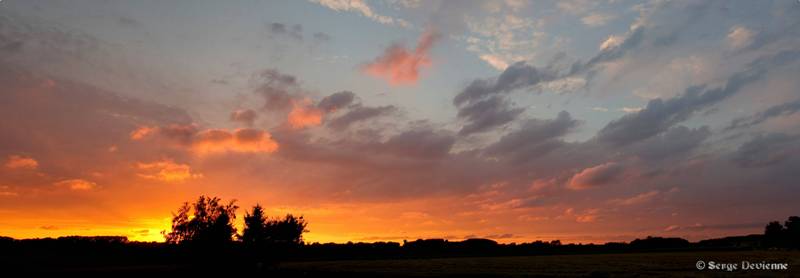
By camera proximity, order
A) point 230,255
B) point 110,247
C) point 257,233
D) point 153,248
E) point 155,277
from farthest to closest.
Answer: point 110,247 < point 153,248 < point 257,233 < point 230,255 < point 155,277

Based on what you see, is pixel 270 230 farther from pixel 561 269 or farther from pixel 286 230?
pixel 561 269

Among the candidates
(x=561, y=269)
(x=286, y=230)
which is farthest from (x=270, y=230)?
(x=561, y=269)

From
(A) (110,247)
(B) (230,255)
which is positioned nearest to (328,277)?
(B) (230,255)

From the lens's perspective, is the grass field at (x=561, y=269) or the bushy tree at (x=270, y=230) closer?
the grass field at (x=561, y=269)

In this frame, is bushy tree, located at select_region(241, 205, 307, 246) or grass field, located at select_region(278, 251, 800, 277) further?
bushy tree, located at select_region(241, 205, 307, 246)

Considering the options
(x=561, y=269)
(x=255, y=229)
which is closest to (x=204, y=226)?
(x=255, y=229)

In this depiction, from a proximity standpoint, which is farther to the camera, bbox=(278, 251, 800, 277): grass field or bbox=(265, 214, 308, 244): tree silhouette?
bbox=(265, 214, 308, 244): tree silhouette

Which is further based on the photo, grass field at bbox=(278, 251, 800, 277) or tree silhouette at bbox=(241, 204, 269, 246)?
tree silhouette at bbox=(241, 204, 269, 246)

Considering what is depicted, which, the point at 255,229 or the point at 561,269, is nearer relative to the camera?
the point at 561,269

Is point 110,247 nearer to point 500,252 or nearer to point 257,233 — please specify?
point 257,233

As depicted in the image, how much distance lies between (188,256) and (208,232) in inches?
305

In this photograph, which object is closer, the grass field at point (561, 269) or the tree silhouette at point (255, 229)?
the grass field at point (561, 269)

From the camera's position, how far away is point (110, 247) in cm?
15850

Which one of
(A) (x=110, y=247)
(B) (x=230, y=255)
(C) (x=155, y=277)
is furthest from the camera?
(A) (x=110, y=247)
